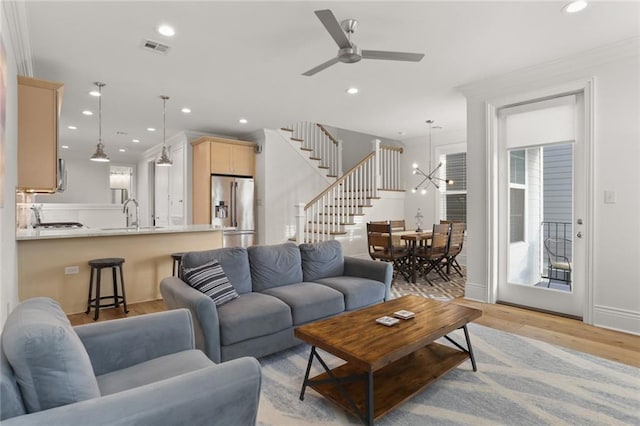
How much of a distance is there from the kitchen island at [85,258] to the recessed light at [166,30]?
2.34m

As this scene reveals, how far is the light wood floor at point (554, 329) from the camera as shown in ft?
9.12

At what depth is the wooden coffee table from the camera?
1.83 m

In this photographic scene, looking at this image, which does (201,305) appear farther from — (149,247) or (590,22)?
(590,22)

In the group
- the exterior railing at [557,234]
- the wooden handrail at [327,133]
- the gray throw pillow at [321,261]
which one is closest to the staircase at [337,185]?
the wooden handrail at [327,133]

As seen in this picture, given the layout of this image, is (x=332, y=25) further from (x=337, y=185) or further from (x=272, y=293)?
(x=337, y=185)

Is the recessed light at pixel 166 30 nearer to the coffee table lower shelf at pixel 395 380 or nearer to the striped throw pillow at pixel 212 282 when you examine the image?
the striped throw pillow at pixel 212 282

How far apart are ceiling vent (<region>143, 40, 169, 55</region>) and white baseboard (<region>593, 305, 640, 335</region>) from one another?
4.78 metres

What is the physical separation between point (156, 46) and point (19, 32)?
966mm

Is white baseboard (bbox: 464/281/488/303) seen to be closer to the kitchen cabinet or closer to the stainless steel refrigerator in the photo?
the stainless steel refrigerator

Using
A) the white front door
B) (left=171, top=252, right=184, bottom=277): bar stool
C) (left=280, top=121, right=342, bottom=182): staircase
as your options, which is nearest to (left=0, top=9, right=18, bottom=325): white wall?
(left=171, top=252, right=184, bottom=277): bar stool

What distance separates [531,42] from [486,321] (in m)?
2.69

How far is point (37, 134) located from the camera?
3.11m

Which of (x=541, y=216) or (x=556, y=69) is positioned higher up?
(x=556, y=69)

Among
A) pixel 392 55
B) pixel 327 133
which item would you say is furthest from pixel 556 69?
pixel 327 133
